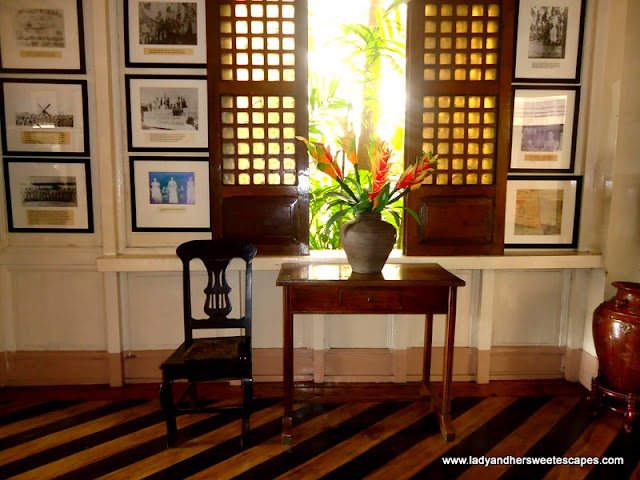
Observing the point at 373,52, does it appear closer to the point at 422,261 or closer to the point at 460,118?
the point at 460,118

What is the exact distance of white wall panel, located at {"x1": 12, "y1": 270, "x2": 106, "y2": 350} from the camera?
2.91 metres

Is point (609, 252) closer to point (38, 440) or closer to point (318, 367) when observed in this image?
point (318, 367)

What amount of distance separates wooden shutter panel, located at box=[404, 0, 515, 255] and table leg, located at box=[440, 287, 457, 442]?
59 centimetres

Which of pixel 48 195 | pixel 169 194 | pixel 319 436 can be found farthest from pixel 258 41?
pixel 319 436

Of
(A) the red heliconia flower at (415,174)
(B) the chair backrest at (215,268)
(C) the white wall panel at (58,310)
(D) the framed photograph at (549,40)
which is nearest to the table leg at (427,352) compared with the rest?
(A) the red heliconia flower at (415,174)

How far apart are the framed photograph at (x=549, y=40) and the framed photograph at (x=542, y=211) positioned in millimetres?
648

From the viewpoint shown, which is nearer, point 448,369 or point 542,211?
point 448,369

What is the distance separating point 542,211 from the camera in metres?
2.97

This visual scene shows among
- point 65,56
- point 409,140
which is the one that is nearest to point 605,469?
point 409,140

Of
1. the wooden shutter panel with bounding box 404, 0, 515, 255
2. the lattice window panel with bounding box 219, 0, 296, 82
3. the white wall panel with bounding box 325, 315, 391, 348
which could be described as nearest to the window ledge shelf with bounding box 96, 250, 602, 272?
the wooden shutter panel with bounding box 404, 0, 515, 255

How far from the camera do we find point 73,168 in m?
2.80

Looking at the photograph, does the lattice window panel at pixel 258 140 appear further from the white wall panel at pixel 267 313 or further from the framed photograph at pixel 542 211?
the framed photograph at pixel 542 211

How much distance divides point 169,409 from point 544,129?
2732 mm

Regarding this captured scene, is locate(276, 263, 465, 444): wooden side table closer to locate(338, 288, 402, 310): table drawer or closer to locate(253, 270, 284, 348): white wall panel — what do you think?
locate(338, 288, 402, 310): table drawer
